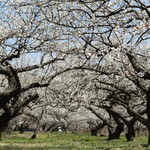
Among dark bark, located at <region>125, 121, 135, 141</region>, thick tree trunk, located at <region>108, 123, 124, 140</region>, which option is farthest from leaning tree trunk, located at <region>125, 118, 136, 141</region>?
thick tree trunk, located at <region>108, 123, 124, 140</region>

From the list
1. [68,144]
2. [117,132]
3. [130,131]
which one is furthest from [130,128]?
[68,144]

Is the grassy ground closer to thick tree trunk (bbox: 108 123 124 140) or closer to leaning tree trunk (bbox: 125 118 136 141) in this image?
leaning tree trunk (bbox: 125 118 136 141)

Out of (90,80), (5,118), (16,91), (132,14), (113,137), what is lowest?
(113,137)

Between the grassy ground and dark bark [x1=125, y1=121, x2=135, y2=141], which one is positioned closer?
the grassy ground

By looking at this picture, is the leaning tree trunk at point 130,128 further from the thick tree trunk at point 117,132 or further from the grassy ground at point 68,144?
the thick tree trunk at point 117,132

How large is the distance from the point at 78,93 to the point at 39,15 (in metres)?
10.0

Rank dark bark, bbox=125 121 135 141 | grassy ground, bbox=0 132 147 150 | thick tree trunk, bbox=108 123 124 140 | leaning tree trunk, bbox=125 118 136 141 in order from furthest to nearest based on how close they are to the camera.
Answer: thick tree trunk, bbox=108 123 124 140
dark bark, bbox=125 121 135 141
leaning tree trunk, bbox=125 118 136 141
grassy ground, bbox=0 132 147 150

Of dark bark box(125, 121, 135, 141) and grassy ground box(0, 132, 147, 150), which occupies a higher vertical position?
dark bark box(125, 121, 135, 141)

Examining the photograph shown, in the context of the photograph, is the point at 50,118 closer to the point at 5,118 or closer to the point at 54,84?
the point at 54,84

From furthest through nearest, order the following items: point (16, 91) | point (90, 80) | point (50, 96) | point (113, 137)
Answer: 1. point (113, 137)
2. point (50, 96)
3. point (90, 80)
4. point (16, 91)

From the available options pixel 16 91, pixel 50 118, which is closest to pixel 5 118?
pixel 16 91

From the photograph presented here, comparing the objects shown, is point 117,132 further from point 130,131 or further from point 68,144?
point 68,144

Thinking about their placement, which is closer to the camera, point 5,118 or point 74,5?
point 74,5

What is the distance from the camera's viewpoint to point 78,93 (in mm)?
20500
